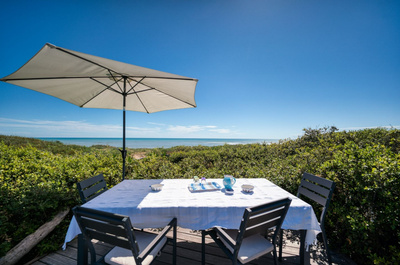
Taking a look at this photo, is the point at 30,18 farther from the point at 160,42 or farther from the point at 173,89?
the point at 173,89

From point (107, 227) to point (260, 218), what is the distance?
1223mm

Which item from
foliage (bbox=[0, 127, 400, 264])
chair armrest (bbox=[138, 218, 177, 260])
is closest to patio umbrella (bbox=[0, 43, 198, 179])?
foliage (bbox=[0, 127, 400, 264])

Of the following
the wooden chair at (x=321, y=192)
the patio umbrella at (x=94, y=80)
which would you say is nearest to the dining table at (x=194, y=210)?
the wooden chair at (x=321, y=192)

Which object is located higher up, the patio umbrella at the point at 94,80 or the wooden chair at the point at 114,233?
the patio umbrella at the point at 94,80

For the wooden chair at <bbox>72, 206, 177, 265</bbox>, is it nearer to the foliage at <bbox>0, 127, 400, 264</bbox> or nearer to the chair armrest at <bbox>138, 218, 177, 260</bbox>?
the chair armrest at <bbox>138, 218, 177, 260</bbox>

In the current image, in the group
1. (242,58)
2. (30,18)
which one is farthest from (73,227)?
(30,18)

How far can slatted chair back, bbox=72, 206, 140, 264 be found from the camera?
40.2 inches

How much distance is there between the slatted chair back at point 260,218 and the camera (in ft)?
3.84

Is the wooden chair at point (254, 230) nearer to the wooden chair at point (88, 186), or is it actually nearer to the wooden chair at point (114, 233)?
the wooden chair at point (114, 233)

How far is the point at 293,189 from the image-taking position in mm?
2693

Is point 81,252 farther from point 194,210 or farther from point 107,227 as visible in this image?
point 194,210

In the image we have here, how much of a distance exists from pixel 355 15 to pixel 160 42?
21.2 ft

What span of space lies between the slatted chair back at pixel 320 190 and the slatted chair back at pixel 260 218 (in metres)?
0.78

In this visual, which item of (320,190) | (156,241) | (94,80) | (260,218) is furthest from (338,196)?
(94,80)
